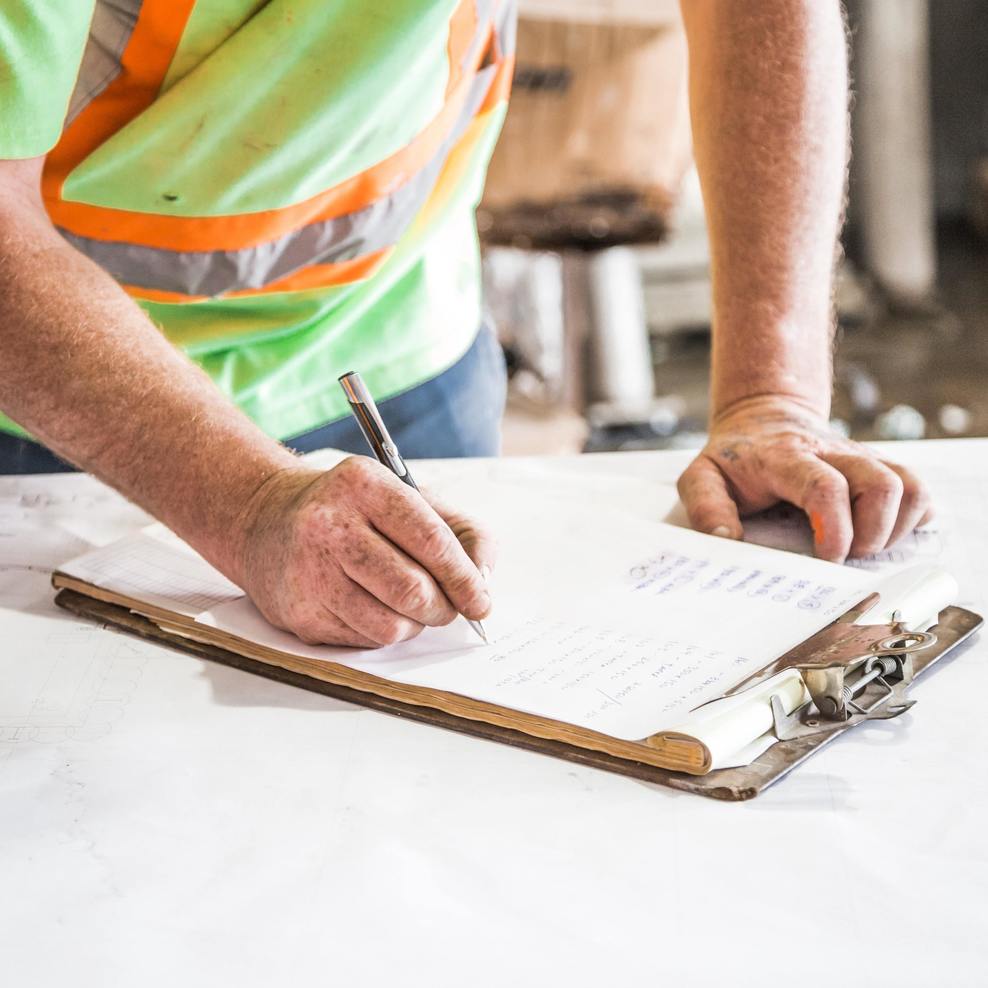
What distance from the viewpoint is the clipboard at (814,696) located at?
2.01ft

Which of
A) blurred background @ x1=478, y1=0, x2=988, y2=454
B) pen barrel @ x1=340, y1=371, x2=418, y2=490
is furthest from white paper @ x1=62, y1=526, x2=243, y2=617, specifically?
blurred background @ x1=478, y1=0, x2=988, y2=454

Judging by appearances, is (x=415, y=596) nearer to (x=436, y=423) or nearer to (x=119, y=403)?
(x=119, y=403)

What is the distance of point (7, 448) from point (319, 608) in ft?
1.79

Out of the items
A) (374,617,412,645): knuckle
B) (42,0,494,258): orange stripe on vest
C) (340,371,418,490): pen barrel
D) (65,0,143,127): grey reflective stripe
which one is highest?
(65,0,143,127): grey reflective stripe

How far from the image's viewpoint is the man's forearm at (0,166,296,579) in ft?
2.59

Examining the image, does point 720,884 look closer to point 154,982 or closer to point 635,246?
point 154,982

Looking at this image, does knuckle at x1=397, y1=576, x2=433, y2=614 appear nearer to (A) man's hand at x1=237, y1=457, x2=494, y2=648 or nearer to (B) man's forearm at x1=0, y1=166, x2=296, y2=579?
(A) man's hand at x1=237, y1=457, x2=494, y2=648

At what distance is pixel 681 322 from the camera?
4125 millimetres

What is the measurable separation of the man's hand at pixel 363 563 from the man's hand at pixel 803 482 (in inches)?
10.1

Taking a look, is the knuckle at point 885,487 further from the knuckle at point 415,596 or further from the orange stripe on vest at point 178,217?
the orange stripe on vest at point 178,217

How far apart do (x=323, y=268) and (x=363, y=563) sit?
45cm

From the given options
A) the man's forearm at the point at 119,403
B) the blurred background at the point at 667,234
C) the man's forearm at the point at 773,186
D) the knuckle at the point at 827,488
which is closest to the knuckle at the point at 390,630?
the man's forearm at the point at 119,403

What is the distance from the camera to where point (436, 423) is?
128 cm

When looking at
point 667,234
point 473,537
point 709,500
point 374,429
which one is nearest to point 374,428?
point 374,429
